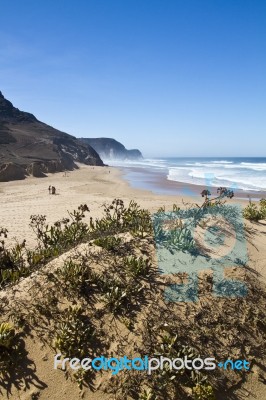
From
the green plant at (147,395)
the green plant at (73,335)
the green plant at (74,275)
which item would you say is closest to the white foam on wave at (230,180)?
the green plant at (74,275)

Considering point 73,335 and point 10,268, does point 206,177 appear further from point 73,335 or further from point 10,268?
point 73,335

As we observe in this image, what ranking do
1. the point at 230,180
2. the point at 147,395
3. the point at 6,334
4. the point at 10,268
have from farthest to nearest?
the point at 230,180
the point at 10,268
the point at 6,334
the point at 147,395

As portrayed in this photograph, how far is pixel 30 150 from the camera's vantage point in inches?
2512

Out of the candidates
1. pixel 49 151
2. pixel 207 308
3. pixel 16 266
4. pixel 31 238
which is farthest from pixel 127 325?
pixel 49 151

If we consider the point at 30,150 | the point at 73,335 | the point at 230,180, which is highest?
the point at 30,150

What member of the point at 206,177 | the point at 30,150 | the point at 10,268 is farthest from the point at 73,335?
the point at 30,150

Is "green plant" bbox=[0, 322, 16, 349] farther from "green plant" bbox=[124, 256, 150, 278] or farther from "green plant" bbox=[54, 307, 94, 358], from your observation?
"green plant" bbox=[124, 256, 150, 278]

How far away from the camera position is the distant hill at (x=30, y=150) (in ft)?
145

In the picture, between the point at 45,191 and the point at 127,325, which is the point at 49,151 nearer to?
the point at 45,191

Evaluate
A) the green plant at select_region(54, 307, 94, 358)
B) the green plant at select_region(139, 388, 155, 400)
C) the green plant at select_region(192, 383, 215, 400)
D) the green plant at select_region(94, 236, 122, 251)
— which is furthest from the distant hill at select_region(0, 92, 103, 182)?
the green plant at select_region(192, 383, 215, 400)

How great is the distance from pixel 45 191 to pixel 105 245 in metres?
24.1

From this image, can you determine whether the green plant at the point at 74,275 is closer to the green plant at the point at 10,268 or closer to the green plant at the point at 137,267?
the green plant at the point at 137,267

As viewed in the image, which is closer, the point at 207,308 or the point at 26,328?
the point at 26,328

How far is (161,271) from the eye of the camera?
24.0ft
